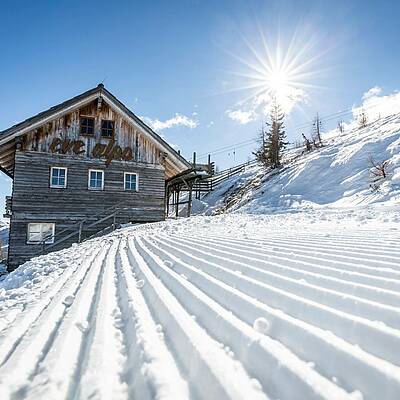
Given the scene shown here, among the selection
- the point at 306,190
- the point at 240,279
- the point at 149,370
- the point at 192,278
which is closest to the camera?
the point at 149,370

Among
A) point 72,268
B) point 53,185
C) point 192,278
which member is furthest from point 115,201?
point 192,278

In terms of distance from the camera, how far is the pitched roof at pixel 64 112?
39.9ft

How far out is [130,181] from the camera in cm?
1453

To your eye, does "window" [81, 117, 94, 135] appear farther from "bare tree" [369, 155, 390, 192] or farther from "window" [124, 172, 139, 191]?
"bare tree" [369, 155, 390, 192]

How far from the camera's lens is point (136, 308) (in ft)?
7.89

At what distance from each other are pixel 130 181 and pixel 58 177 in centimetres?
324

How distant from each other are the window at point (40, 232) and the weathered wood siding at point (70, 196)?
0.65 feet

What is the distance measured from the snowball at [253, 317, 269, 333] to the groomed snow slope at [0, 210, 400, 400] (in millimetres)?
13

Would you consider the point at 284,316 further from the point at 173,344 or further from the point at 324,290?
the point at 173,344

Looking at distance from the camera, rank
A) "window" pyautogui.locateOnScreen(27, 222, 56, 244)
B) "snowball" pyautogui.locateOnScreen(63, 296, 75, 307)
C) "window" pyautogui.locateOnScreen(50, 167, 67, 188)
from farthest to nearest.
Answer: "window" pyautogui.locateOnScreen(50, 167, 67, 188)
"window" pyautogui.locateOnScreen(27, 222, 56, 244)
"snowball" pyautogui.locateOnScreen(63, 296, 75, 307)

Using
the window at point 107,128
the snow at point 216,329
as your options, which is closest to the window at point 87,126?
the window at point 107,128

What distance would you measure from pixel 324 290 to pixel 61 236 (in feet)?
42.4

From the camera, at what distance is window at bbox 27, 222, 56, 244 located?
12547 mm

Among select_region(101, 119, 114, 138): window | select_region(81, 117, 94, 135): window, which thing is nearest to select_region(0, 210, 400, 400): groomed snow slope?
select_region(81, 117, 94, 135): window
